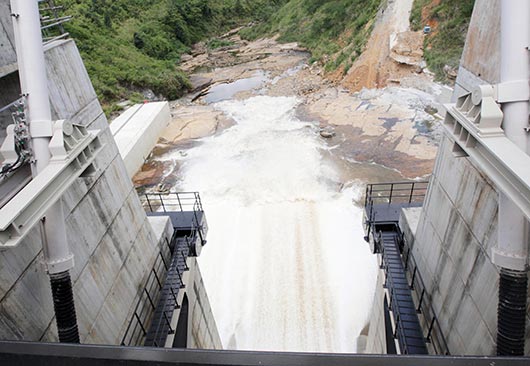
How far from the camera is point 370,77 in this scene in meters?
30.6

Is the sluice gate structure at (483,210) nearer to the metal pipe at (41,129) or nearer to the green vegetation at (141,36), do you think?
the metal pipe at (41,129)

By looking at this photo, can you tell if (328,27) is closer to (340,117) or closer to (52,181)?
(340,117)

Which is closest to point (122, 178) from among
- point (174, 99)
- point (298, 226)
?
point (298, 226)

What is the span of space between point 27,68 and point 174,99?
35940 mm

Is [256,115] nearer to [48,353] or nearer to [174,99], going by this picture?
[174,99]

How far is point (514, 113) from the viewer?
4105mm

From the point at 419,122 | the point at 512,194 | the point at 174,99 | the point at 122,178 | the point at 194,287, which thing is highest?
the point at 512,194

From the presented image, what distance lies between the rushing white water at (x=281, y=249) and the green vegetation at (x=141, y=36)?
15.3m

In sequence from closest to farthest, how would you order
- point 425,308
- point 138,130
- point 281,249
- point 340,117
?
1. point 425,308
2. point 281,249
3. point 138,130
4. point 340,117

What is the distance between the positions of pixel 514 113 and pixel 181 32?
214ft

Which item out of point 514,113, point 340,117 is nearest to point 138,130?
point 340,117

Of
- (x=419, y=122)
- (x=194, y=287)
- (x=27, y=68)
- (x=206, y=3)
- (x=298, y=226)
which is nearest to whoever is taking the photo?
(x=27, y=68)

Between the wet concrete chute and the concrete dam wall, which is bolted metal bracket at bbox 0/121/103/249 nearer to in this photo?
the wet concrete chute

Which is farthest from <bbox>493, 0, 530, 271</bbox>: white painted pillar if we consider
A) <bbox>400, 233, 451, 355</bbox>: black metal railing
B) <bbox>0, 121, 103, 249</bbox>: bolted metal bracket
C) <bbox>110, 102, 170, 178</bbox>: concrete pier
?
<bbox>110, 102, 170, 178</bbox>: concrete pier
